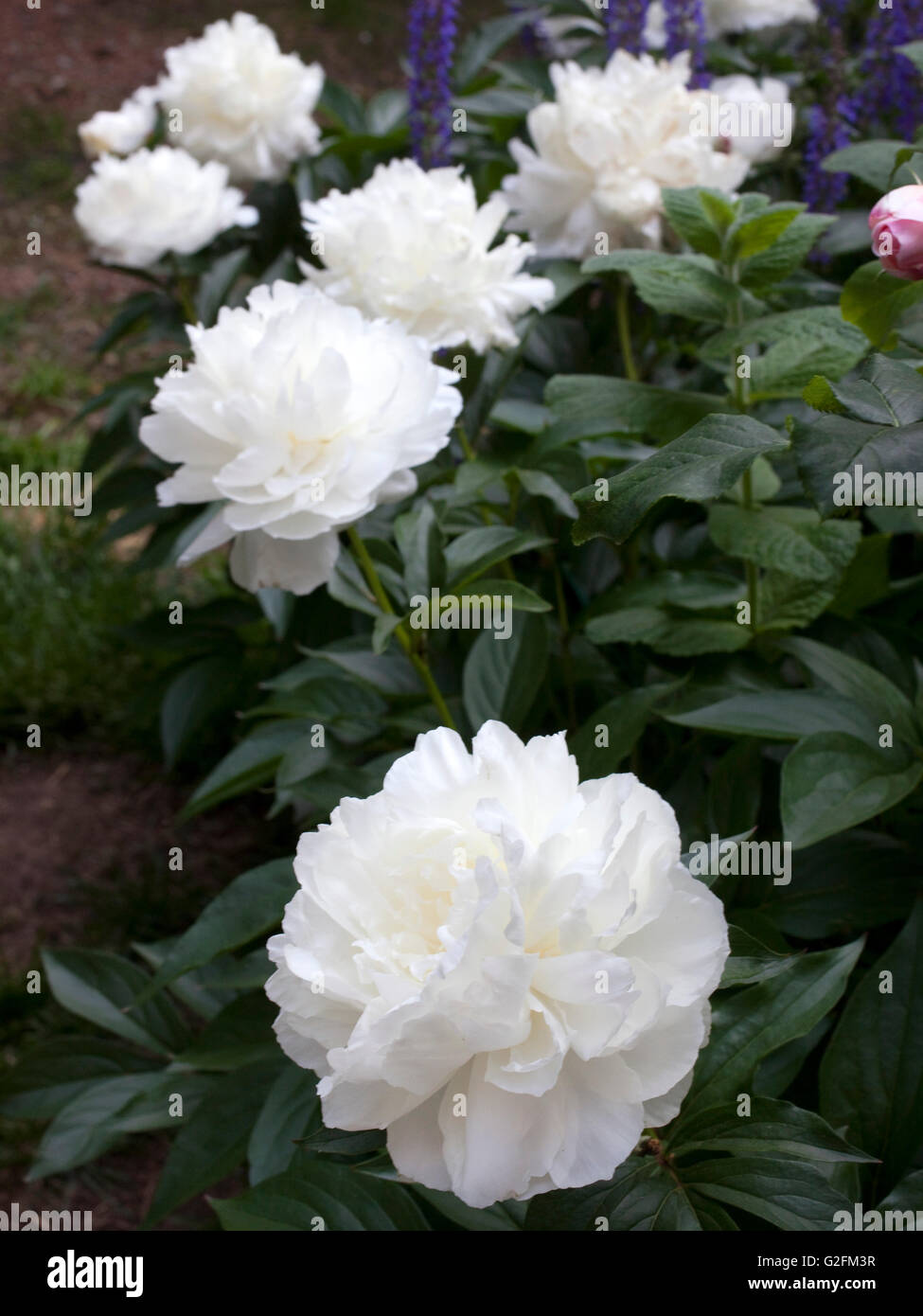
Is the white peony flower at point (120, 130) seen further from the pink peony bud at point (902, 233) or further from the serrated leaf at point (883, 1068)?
the serrated leaf at point (883, 1068)

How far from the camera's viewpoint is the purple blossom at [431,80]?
1875 mm

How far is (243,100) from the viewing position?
212 centimetres

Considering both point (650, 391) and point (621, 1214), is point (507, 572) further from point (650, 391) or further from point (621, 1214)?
point (621, 1214)

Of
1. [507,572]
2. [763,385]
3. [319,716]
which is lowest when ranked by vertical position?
[319,716]

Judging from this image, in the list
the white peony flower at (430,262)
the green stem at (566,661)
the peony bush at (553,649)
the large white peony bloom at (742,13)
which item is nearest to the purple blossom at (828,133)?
the peony bush at (553,649)

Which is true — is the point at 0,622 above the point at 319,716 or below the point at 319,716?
above

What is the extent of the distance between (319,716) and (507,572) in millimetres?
278

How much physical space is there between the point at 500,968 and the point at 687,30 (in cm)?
166

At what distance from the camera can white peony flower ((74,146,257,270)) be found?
1.99 m
